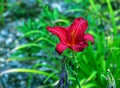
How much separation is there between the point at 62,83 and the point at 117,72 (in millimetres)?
1030

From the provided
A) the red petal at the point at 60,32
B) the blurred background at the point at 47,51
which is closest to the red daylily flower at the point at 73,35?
the red petal at the point at 60,32

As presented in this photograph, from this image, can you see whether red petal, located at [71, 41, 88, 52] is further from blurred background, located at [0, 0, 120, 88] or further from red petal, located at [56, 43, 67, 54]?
blurred background, located at [0, 0, 120, 88]

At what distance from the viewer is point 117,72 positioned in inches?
103

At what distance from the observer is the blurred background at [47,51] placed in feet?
8.87

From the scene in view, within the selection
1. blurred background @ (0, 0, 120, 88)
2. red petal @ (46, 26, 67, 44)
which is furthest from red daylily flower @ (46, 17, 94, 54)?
blurred background @ (0, 0, 120, 88)

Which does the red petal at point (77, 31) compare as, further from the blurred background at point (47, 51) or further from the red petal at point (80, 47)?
the blurred background at point (47, 51)

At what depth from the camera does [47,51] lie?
2928 millimetres

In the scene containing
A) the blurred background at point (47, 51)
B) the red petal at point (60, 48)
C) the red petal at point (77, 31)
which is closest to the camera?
the red petal at point (60, 48)

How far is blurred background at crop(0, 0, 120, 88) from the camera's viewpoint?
106 inches

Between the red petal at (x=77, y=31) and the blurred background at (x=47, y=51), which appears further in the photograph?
the blurred background at (x=47, y=51)

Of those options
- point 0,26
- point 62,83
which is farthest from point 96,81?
point 0,26

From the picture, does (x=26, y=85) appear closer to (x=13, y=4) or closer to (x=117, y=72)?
(x=117, y=72)

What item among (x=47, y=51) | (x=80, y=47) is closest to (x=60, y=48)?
(x=80, y=47)

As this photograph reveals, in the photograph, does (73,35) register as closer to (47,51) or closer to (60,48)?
(60,48)
